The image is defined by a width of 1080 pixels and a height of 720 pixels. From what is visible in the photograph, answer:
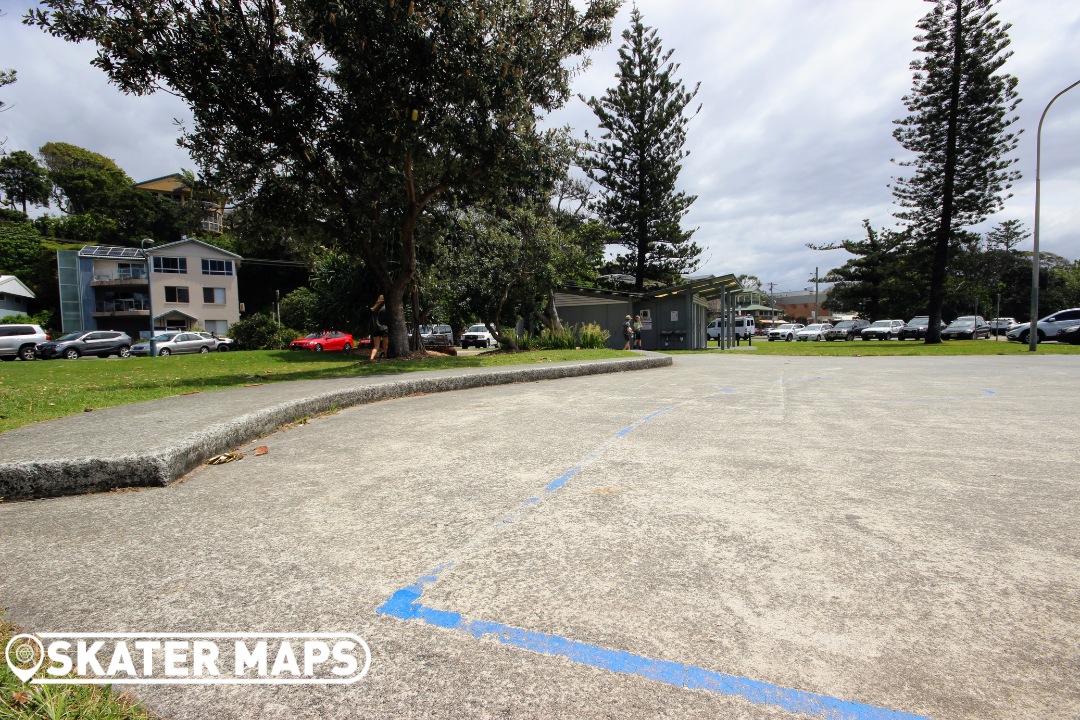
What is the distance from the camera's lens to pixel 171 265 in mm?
54750

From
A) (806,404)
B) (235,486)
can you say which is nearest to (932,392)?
(806,404)

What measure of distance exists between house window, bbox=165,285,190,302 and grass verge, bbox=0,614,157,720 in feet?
206

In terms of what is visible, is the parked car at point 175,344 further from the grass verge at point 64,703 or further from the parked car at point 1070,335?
the parked car at point 1070,335

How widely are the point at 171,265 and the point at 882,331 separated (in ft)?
214

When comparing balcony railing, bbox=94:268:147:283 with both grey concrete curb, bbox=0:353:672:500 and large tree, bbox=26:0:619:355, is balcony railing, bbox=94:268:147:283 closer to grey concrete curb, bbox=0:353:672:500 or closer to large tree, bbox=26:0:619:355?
large tree, bbox=26:0:619:355

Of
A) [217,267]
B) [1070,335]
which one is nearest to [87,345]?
[217,267]

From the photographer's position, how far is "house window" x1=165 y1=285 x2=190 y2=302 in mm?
54781

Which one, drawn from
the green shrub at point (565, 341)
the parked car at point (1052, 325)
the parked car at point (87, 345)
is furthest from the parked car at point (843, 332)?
the parked car at point (87, 345)

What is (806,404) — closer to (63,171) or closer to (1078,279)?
(1078,279)

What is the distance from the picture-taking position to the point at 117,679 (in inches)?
82.0

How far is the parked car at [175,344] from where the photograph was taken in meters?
36.7

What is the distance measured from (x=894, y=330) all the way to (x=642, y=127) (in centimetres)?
3049

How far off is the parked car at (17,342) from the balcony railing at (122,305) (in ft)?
72.9

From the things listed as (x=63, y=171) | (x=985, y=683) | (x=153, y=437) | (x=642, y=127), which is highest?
(x=63, y=171)
